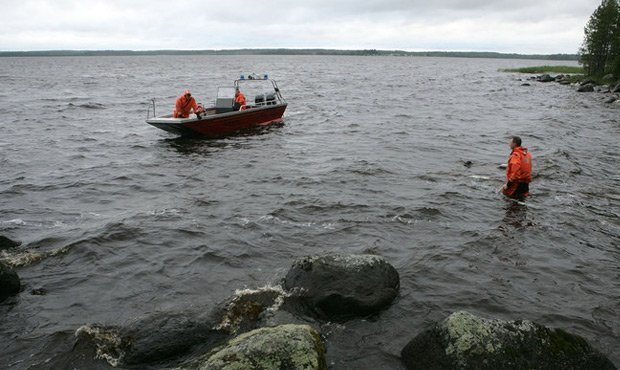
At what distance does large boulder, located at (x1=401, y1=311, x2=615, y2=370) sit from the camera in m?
5.19

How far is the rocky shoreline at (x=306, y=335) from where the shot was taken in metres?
5.13

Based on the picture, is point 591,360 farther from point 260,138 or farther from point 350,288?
point 260,138

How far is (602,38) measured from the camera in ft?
184

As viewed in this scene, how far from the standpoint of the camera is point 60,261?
898 centimetres

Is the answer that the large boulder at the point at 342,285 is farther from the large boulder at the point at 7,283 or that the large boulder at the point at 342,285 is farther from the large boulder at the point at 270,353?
the large boulder at the point at 7,283

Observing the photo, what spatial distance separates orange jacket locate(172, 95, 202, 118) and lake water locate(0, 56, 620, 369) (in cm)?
122

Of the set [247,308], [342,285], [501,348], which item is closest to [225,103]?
[247,308]

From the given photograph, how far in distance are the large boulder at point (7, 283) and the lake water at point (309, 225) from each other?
15cm

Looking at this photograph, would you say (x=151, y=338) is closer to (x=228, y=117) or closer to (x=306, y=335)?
(x=306, y=335)

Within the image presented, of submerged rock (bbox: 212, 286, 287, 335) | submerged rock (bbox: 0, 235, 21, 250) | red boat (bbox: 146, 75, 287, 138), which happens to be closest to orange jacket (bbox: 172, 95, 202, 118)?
red boat (bbox: 146, 75, 287, 138)

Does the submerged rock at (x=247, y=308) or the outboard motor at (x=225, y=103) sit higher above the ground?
the outboard motor at (x=225, y=103)

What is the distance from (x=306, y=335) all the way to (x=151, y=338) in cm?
218

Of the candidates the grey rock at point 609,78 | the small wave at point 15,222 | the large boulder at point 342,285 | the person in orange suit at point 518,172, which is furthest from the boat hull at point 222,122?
the grey rock at point 609,78

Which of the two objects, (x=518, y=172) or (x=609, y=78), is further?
(x=609, y=78)
